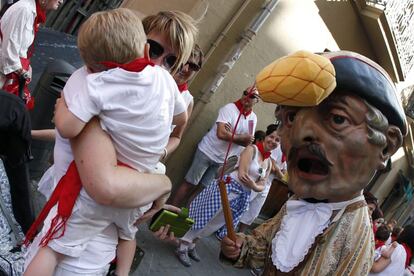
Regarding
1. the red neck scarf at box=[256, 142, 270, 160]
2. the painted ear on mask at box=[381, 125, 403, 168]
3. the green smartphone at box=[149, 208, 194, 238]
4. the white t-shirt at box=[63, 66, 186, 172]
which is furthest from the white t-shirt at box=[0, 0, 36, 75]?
the painted ear on mask at box=[381, 125, 403, 168]

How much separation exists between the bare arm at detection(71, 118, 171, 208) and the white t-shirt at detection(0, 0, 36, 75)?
92.1 inches

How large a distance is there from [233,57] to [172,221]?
3718mm

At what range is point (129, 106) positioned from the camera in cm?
175

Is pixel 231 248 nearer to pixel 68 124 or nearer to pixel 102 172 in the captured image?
pixel 102 172

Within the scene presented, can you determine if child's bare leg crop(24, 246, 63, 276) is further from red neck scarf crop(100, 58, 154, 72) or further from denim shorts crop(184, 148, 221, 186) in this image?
denim shorts crop(184, 148, 221, 186)

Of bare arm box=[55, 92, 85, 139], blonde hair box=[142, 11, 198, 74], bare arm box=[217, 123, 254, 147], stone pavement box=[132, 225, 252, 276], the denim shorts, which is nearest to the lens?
bare arm box=[55, 92, 85, 139]

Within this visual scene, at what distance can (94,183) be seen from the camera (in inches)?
66.6

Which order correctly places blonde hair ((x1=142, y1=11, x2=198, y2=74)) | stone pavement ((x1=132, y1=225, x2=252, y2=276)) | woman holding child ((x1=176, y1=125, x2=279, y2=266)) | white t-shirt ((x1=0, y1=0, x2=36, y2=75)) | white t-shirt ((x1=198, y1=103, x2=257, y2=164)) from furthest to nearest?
1. white t-shirt ((x1=198, y1=103, x2=257, y2=164))
2. woman holding child ((x1=176, y1=125, x2=279, y2=266))
3. stone pavement ((x1=132, y1=225, x2=252, y2=276))
4. white t-shirt ((x1=0, y1=0, x2=36, y2=75))
5. blonde hair ((x1=142, y1=11, x2=198, y2=74))

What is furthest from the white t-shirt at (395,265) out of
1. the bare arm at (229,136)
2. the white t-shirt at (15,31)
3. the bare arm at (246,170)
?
the white t-shirt at (15,31)

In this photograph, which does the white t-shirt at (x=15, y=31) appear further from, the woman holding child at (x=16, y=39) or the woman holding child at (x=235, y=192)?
the woman holding child at (x=235, y=192)

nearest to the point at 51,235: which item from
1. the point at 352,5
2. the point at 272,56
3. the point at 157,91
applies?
the point at 157,91

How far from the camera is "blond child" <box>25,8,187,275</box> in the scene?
1710mm

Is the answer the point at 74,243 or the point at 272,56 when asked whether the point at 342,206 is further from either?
the point at 272,56

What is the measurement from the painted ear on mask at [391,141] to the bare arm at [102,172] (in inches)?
40.1
